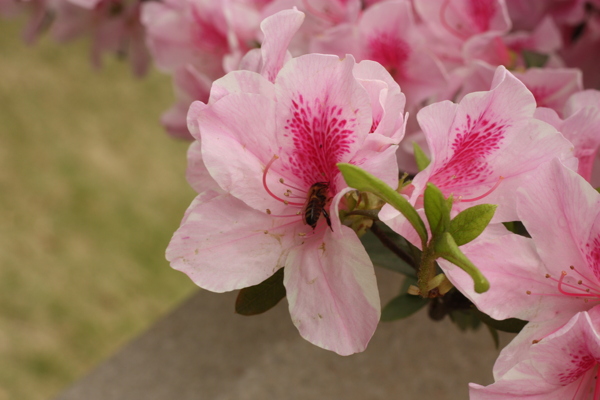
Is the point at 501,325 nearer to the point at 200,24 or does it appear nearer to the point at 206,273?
the point at 206,273

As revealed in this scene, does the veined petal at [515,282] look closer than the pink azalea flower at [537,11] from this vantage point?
Yes

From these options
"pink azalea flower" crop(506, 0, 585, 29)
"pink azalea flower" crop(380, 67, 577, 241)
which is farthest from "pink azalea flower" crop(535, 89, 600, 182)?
"pink azalea flower" crop(506, 0, 585, 29)

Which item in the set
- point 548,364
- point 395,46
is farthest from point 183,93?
point 548,364

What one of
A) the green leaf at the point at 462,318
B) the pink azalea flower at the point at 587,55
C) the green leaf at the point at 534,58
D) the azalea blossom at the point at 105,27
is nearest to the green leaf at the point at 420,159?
the green leaf at the point at 462,318

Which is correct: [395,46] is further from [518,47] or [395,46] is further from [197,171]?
[197,171]

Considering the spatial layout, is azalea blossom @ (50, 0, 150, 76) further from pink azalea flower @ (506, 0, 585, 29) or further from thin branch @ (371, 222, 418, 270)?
thin branch @ (371, 222, 418, 270)

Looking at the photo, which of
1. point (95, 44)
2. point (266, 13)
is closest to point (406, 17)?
point (266, 13)

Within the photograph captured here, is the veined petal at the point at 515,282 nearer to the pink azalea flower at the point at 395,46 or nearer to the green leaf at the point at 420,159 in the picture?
the green leaf at the point at 420,159
